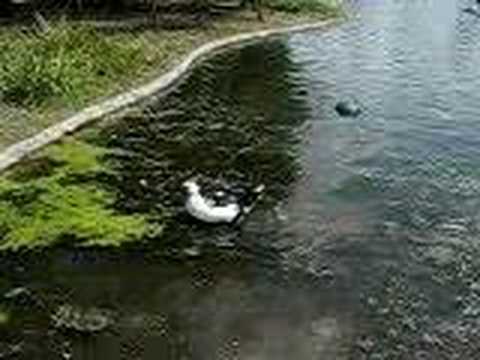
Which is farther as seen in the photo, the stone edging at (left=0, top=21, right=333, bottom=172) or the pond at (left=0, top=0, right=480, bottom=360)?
the stone edging at (left=0, top=21, right=333, bottom=172)

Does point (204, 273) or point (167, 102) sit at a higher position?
point (204, 273)

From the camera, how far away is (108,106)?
33.3 meters

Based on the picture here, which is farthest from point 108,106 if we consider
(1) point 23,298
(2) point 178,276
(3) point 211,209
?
(1) point 23,298

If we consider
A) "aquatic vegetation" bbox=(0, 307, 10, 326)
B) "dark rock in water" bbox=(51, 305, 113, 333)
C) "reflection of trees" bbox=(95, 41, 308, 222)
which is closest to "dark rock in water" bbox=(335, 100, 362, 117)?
"reflection of trees" bbox=(95, 41, 308, 222)

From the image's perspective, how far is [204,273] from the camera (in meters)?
20.4

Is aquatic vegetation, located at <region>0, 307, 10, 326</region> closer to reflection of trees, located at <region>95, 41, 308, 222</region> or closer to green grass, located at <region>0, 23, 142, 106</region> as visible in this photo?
reflection of trees, located at <region>95, 41, 308, 222</region>

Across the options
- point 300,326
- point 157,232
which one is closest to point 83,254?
point 157,232

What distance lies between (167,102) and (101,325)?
1790cm

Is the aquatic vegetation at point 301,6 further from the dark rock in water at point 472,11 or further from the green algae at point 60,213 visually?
→ the green algae at point 60,213

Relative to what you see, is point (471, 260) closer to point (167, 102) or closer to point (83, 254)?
point (83, 254)

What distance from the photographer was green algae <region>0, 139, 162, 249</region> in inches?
868

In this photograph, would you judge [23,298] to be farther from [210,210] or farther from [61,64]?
[61,64]

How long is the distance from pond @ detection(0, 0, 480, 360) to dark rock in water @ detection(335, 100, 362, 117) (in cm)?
23

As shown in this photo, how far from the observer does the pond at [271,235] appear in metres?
17.7
